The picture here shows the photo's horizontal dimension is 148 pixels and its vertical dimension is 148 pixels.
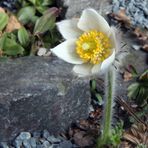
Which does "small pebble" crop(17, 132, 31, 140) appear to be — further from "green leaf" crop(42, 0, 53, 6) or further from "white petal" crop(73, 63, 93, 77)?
"green leaf" crop(42, 0, 53, 6)

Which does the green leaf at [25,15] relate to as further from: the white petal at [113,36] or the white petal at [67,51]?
the white petal at [113,36]

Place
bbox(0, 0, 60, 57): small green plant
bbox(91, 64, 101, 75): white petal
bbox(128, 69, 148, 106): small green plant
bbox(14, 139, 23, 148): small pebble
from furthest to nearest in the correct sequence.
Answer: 1. bbox(0, 0, 60, 57): small green plant
2. bbox(128, 69, 148, 106): small green plant
3. bbox(14, 139, 23, 148): small pebble
4. bbox(91, 64, 101, 75): white petal

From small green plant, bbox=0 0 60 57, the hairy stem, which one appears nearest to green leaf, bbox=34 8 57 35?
small green plant, bbox=0 0 60 57

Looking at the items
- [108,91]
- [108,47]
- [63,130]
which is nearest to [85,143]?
→ [63,130]

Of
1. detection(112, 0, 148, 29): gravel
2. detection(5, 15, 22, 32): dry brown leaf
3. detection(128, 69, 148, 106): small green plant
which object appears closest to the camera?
detection(128, 69, 148, 106): small green plant

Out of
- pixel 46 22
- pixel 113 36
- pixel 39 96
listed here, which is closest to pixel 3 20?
pixel 46 22

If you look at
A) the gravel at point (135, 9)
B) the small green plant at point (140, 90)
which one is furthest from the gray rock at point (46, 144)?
the gravel at point (135, 9)

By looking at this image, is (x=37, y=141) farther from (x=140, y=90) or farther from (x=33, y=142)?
(x=140, y=90)
